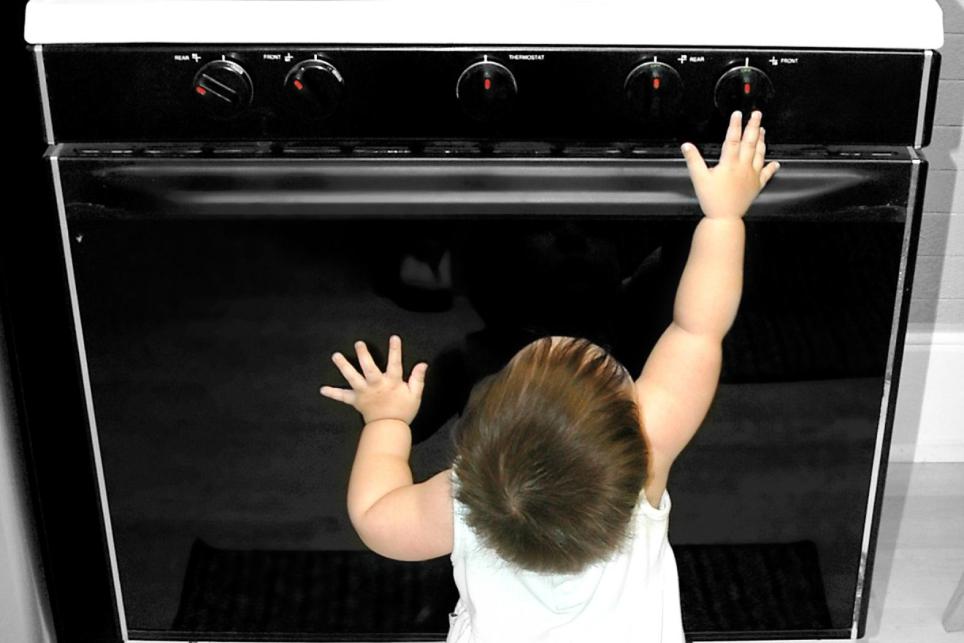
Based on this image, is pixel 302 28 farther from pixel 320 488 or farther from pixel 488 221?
pixel 320 488

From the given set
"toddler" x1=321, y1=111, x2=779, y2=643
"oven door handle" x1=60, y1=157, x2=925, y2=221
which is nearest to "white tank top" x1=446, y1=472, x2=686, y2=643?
"toddler" x1=321, y1=111, x2=779, y2=643

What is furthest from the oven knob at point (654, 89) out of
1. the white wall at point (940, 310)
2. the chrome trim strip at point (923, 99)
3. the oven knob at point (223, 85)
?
the white wall at point (940, 310)

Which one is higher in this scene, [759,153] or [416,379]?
[759,153]

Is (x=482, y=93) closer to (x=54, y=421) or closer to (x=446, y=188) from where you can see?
(x=446, y=188)

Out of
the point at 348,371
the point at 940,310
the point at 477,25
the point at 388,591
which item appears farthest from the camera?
the point at 940,310

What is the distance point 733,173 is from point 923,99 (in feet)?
0.51

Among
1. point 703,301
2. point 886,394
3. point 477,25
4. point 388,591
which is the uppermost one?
point 477,25

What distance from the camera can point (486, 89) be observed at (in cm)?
102

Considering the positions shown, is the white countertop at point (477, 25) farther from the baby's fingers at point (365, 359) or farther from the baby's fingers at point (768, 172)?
the baby's fingers at point (365, 359)

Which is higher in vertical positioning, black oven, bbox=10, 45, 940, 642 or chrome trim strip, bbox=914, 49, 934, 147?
chrome trim strip, bbox=914, 49, 934, 147

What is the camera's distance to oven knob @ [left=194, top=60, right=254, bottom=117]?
102 cm

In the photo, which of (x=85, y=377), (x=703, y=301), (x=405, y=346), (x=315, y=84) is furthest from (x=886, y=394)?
(x=85, y=377)

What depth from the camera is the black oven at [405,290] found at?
3.43 feet

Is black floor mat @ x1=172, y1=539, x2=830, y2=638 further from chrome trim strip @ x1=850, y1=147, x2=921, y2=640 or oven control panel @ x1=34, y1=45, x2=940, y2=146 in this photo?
oven control panel @ x1=34, y1=45, x2=940, y2=146
